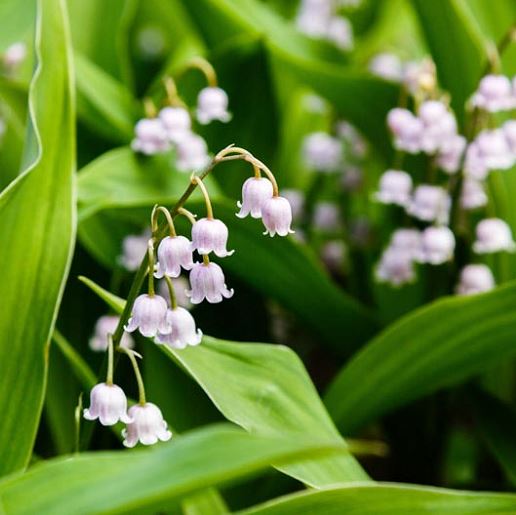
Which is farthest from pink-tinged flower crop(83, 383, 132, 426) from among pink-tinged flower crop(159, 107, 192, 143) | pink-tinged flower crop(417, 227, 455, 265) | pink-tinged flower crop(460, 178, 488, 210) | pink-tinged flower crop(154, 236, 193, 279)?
pink-tinged flower crop(460, 178, 488, 210)

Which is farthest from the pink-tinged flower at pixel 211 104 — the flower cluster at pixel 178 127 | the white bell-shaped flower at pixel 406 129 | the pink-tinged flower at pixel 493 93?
the pink-tinged flower at pixel 493 93

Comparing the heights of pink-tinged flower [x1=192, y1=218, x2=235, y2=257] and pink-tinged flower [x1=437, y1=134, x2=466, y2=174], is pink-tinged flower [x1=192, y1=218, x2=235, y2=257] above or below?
below

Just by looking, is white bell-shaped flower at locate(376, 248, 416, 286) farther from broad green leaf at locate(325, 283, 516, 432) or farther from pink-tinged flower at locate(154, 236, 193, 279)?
pink-tinged flower at locate(154, 236, 193, 279)

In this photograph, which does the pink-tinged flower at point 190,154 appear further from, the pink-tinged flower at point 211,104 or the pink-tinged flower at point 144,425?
the pink-tinged flower at point 144,425

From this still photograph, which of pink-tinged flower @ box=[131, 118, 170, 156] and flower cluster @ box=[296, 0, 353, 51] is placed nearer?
pink-tinged flower @ box=[131, 118, 170, 156]

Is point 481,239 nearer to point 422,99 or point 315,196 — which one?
point 422,99

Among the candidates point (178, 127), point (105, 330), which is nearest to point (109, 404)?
point (105, 330)

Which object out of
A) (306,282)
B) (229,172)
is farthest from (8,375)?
(229,172)
